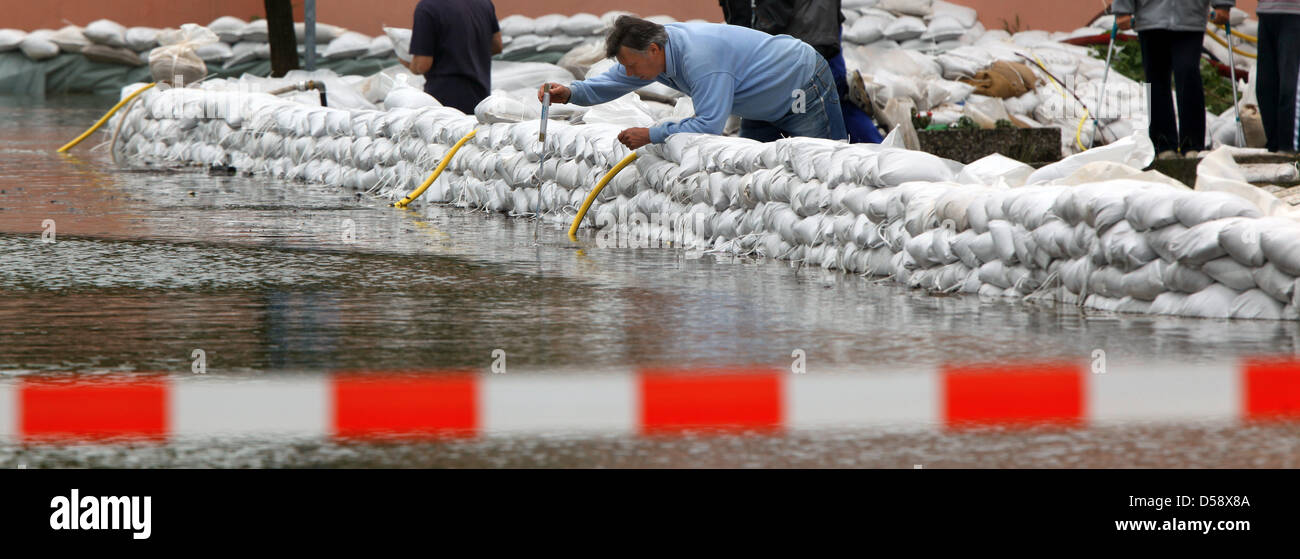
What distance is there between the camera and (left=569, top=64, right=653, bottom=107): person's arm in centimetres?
850

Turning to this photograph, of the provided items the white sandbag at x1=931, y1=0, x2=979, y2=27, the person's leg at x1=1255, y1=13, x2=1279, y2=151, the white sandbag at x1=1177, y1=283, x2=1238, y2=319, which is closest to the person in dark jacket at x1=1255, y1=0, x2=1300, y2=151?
the person's leg at x1=1255, y1=13, x2=1279, y2=151

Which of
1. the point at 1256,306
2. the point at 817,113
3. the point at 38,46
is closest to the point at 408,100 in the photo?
the point at 817,113

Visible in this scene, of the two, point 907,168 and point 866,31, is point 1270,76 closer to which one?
point 907,168

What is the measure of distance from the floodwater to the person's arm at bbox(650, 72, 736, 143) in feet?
2.20

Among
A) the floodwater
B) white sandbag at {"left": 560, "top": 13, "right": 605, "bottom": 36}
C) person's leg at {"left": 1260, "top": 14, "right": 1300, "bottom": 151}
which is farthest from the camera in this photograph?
white sandbag at {"left": 560, "top": 13, "right": 605, "bottom": 36}

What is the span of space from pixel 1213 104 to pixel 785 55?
681cm

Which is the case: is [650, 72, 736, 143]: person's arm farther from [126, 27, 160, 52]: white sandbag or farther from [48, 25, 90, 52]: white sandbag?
[48, 25, 90, 52]: white sandbag

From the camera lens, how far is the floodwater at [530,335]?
382cm

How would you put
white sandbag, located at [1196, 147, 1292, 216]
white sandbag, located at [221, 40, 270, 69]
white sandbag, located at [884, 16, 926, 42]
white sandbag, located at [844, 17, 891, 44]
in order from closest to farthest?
1. white sandbag, located at [1196, 147, 1292, 216]
2. white sandbag, located at [844, 17, 891, 44]
3. white sandbag, located at [884, 16, 926, 42]
4. white sandbag, located at [221, 40, 270, 69]

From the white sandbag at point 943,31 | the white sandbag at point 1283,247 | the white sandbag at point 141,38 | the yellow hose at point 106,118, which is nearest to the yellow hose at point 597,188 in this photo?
the white sandbag at point 1283,247

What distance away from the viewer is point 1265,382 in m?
4.41

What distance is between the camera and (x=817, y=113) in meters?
8.54

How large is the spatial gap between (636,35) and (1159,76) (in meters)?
3.24
